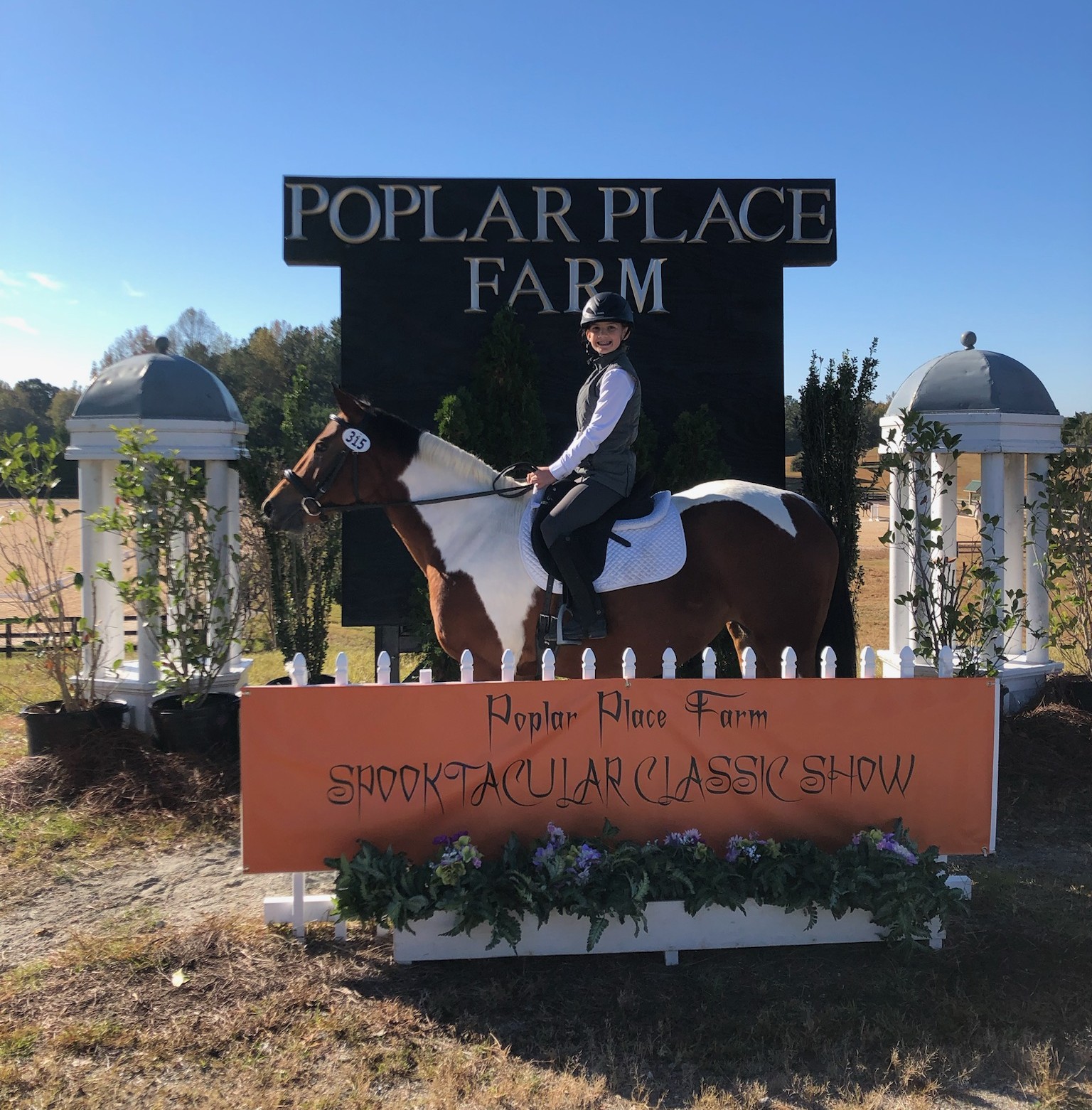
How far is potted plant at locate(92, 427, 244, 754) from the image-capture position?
6246 mm

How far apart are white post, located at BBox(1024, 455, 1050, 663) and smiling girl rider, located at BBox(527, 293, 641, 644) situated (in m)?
4.37

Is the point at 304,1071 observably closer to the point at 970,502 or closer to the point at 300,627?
the point at 300,627

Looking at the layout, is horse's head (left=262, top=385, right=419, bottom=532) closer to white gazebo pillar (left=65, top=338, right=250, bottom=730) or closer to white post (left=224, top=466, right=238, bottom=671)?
white gazebo pillar (left=65, top=338, right=250, bottom=730)

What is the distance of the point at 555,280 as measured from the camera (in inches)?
286

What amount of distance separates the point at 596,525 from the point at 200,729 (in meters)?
3.63

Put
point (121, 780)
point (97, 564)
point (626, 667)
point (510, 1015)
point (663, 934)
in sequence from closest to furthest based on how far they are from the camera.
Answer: point (510, 1015)
point (663, 934)
point (626, 667)
point (121, 780)
point (97, 564)

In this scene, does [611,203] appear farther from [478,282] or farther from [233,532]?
[233,532]

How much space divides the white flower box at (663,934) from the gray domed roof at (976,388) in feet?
14.5

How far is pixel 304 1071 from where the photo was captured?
10.1 feet

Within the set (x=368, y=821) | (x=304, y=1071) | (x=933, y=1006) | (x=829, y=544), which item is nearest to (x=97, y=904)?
(x=368, y=821)

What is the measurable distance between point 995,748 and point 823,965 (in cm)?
129

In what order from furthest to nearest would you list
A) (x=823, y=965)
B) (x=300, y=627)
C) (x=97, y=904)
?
(x=300, y=627) < (x=97, y=904) < (x=823, y=965)

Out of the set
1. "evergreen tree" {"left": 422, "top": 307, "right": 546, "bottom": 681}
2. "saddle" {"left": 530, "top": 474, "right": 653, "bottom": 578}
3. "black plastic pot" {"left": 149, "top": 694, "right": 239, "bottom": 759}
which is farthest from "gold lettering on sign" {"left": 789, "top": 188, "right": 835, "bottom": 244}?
"black plastic pot" {"left": 149, "top": 694, "right": 239, "bottom": 759}

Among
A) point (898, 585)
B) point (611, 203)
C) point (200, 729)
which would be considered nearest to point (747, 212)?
point (611, 203)
